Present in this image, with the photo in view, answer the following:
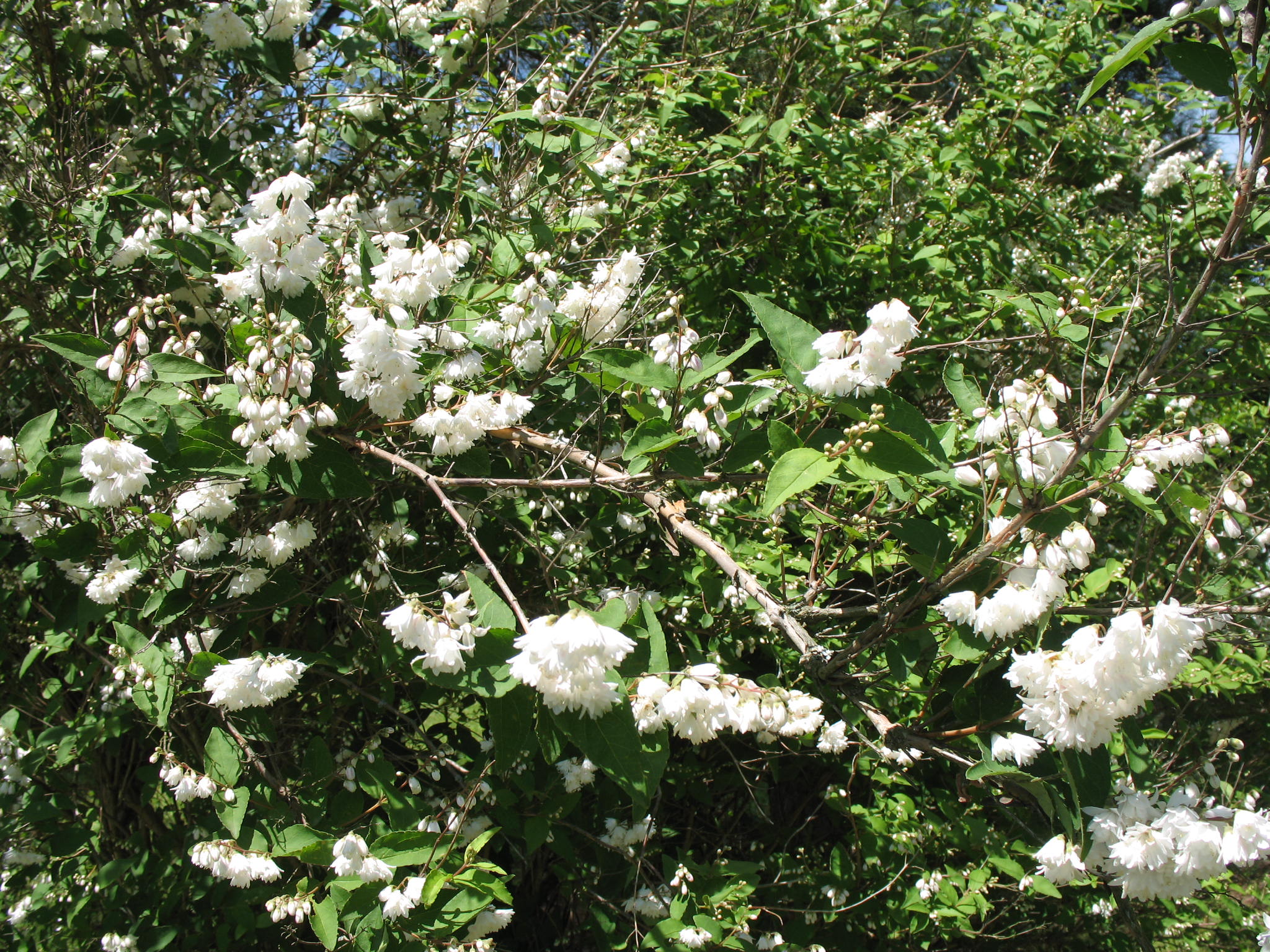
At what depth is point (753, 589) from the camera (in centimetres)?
167

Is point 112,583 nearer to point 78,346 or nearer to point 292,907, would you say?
point 78,346

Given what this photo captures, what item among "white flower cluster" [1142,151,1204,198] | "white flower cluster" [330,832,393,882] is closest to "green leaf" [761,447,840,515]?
"white flower cluster" [330,832,393,882]

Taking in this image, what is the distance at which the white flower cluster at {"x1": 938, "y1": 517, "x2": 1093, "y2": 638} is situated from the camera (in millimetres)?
1494

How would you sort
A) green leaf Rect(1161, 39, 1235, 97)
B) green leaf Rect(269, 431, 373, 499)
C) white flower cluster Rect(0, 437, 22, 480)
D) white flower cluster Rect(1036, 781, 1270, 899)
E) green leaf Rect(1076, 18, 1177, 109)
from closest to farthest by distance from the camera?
green leaf Rect(1076, 18, 1177, 109) → green leaf Rect(1161, 39, 1235, 97) → white flower cluster Rect(1036, 781, 1270, 899) → green leaf Rect(269, 431, 373, 499) → white flower cluster Rect(0, 437, 22, 480)

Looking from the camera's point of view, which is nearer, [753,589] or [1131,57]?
[1131,57]

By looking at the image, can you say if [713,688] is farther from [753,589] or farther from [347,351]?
[347,351]

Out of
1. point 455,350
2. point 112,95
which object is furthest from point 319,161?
point 455,350

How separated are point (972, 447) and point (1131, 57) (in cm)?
165

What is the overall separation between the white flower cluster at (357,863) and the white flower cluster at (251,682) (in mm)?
413

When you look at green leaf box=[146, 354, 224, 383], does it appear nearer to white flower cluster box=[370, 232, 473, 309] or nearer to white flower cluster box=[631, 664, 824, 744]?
white flower cluster box=[370, 232, 473, 309]

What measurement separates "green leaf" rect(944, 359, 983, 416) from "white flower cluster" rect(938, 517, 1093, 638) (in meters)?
0.37

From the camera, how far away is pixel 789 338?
1784mm

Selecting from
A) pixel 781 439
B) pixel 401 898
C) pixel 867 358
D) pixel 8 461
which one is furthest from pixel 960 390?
pixel 8 461

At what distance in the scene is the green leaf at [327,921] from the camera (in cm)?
195
